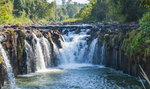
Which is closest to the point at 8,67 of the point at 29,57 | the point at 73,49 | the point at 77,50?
the point at 29,57

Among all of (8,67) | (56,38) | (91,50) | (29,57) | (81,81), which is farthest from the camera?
(56,38)

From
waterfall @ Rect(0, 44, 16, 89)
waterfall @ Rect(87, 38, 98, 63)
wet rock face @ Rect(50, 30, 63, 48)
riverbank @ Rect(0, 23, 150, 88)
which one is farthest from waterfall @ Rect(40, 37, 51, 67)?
waterfall @ Rect(0, 44, 16, 89)

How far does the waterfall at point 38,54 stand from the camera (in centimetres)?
2514

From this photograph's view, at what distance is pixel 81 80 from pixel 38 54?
309 inches

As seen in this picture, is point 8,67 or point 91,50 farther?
point 91,50

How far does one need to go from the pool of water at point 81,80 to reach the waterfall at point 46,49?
436cm

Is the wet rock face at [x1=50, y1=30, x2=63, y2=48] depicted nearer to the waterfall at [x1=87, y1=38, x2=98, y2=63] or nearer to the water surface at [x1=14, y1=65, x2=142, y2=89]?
the waterfall at [x1=87, y1=38, x2=98, y2=63]

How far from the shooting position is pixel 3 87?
17.2m

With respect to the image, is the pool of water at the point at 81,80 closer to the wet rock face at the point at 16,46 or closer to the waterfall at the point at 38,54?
the wet rock face at the point at 16,46

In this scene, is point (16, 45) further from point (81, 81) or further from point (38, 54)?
point (81, 81)

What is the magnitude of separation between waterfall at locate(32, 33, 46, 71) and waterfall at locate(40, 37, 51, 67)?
559mm

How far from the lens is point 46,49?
27.4 metres

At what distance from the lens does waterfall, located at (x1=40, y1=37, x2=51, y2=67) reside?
26.9 m

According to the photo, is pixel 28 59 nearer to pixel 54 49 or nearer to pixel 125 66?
pixel 54 49
